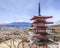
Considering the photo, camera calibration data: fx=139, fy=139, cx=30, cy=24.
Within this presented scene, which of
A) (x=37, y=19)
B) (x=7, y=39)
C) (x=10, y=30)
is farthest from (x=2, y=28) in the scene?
(x=37, y=19)

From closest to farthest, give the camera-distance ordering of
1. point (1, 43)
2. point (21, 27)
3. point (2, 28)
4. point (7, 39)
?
point (7, 39), point (1, 43), point (21, 27), point (2, 28)

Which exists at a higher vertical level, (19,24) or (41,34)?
(19,24)

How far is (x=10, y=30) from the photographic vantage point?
1498cm

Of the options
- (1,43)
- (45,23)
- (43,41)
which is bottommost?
(1,43)

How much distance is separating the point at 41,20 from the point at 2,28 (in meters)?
11.8

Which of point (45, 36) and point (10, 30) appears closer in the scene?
point (45, 36)

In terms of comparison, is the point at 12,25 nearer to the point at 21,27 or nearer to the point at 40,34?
the point at 21,27

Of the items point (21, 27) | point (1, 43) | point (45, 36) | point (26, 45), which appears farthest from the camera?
point (21, 27)

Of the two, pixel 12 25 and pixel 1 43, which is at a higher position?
pixel 12 25

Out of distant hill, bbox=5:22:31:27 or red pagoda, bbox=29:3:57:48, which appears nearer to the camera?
red pagoda, bbox=29:3:57:48

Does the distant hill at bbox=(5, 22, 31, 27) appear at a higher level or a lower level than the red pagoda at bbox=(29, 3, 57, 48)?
higher

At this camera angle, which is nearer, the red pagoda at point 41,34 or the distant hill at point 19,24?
the red pagoda at point 41,34

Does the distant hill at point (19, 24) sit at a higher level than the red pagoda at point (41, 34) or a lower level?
higher

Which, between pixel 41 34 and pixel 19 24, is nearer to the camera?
pixel 41 34
